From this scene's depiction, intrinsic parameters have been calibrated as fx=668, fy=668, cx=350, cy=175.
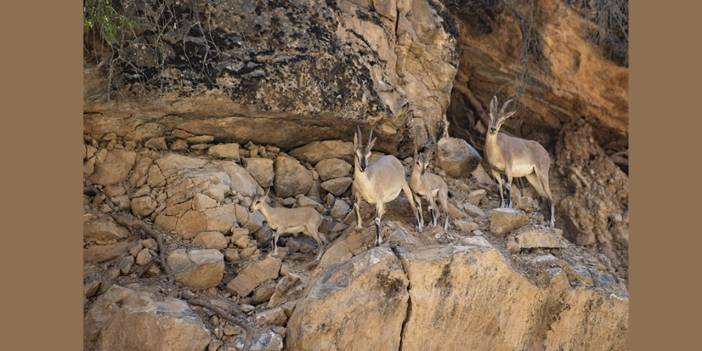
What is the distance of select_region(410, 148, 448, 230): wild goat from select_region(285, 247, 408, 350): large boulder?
1.66 m

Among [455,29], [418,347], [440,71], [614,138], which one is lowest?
[418,347]

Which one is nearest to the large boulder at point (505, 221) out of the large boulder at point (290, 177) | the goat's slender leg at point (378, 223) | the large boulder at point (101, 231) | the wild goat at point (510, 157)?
the wild goat at point (510, 157)

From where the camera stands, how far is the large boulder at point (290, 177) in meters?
9.12

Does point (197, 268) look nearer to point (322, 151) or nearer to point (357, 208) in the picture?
point (357, 208)

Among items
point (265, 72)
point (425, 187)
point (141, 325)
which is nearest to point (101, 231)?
point (141, 325)

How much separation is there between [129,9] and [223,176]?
7.59 feet

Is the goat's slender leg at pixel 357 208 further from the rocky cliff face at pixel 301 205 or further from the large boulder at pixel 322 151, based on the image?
the large boulder at pixel 322 151

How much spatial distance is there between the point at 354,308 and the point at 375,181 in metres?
1.75

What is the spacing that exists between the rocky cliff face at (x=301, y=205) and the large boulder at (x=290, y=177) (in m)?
0.02

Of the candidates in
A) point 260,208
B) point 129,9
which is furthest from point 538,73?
point 129,9

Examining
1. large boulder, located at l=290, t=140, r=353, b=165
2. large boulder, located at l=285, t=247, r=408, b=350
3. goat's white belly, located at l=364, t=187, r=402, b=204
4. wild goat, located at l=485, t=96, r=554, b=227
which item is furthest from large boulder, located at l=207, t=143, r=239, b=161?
wild goat, located at l=485, t=96, r=554, b=227

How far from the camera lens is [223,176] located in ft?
28.0

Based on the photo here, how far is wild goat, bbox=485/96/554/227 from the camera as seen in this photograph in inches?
356

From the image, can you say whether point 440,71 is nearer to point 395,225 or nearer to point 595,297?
point 395,225
